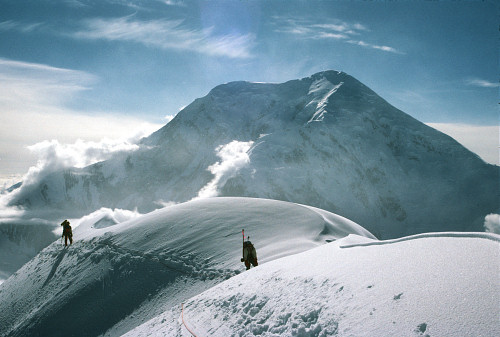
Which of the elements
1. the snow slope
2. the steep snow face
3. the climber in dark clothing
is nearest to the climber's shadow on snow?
the steep snow face

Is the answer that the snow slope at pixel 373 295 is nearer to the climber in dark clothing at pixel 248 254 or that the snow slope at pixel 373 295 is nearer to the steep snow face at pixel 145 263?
the climber in dark clothing at pixel 248 254

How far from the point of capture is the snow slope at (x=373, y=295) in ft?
22.1

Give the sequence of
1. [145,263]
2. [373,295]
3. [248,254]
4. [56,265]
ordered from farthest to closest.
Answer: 1. [56,265]
2. [145,263]
3. [248,254]
4. [373,295]

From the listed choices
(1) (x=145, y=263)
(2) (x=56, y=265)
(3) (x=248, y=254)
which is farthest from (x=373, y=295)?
(2) (x=56, y=265)

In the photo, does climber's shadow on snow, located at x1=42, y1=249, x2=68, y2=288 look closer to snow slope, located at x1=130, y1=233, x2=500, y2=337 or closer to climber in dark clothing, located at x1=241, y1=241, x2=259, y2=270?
snow slope, located at x1=130, y1=233, x2=500, y2=337

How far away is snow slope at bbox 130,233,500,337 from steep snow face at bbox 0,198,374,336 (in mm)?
5562

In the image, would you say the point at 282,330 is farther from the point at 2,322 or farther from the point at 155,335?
the point at 2,322

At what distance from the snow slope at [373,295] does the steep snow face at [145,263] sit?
5562 millimetres

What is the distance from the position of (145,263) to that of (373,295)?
58.8ft

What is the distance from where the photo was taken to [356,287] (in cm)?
868

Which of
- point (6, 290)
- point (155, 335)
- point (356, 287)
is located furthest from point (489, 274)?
point (6, 290)

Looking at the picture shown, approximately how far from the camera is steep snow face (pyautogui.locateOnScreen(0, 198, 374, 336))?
62.2 feet

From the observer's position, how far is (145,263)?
22500mm

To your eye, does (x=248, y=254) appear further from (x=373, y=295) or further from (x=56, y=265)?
(x=56, y=265)
